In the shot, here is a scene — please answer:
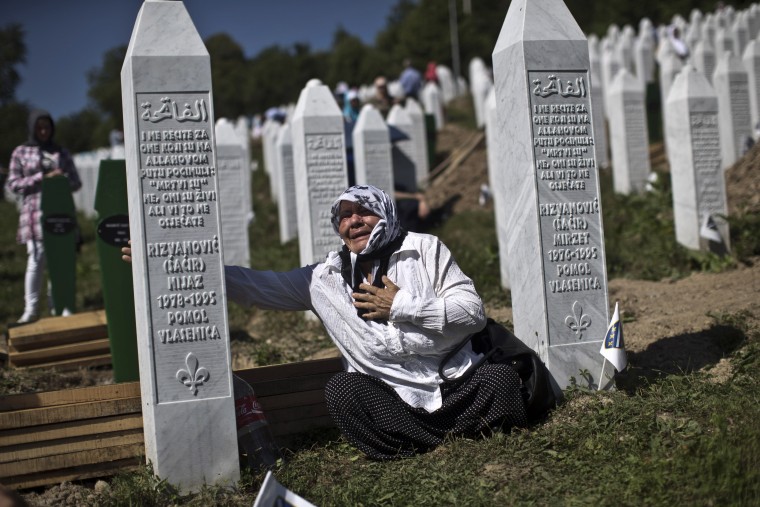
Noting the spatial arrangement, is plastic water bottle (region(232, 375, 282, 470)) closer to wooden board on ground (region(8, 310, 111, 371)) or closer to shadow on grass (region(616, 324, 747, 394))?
shadow on grass (region(616, 324, 747, 394))

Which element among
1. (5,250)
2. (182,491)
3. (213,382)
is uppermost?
(5,250)

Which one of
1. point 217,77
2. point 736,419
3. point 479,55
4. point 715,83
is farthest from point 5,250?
point 217,77

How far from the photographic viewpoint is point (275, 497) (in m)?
3.88

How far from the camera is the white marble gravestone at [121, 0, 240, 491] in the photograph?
4660mm

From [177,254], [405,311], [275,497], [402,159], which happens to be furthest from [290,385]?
[402,159]

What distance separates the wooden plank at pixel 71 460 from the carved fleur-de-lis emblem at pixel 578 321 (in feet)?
8.67

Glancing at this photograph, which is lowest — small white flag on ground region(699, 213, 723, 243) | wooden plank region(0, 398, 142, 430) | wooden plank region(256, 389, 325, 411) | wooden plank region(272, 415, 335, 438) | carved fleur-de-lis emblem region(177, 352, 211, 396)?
wooden plank region(272, 415, 335, 438)

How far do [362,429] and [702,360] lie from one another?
2.64 metres

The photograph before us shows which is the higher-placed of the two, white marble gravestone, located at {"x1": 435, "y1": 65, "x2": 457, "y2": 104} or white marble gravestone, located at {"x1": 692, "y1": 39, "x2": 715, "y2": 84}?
white marble gravestone, located at {"x1": 435, "y1": 65, "x2": 457, "y2": 104}

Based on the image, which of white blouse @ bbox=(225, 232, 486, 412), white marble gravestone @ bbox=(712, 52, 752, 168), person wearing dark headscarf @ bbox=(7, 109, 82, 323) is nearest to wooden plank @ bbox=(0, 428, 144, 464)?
white blouse @ bbox=(225, 232, 486, 412)

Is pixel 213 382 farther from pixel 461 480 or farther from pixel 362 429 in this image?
pixel 461 480

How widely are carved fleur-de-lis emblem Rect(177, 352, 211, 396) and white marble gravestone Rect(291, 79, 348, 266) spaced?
483cm

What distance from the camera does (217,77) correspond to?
6762 centimetres

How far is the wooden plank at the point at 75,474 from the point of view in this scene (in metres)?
4.77
